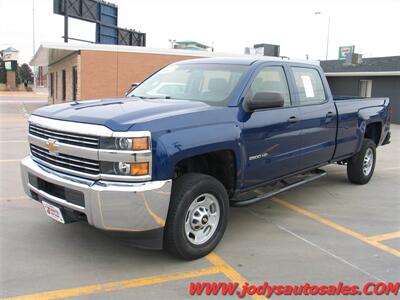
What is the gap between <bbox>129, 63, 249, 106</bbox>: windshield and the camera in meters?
4.91

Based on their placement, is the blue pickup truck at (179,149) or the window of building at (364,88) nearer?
the blue pickup truck at (179,149)

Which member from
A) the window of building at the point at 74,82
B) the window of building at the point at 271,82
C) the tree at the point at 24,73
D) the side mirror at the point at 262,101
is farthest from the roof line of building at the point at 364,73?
the tree at the point at 24,73

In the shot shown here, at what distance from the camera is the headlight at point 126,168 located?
3699 mm

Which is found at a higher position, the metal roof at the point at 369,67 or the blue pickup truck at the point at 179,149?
the metal roof at the point at 369,67

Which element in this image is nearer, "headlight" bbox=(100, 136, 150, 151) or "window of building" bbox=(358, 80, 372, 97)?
"headlight" bbox=(100, 136, 150, 151)

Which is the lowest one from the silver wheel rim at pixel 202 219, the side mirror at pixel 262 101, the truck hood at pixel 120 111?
the silver wheel rim at pixel 202 219

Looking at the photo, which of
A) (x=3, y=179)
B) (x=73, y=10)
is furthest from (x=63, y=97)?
(x=3, y=179)

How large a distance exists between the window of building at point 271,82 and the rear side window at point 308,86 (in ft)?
1.02

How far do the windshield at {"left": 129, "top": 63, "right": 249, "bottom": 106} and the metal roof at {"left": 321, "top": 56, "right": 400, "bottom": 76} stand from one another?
20.9 metres

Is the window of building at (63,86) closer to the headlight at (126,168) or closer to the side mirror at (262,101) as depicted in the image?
the side mirror at (262,101)

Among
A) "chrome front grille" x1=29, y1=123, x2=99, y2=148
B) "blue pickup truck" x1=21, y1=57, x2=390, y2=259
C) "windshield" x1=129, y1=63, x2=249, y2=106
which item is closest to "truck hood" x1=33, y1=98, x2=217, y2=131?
"blue pickup truck" x1=21, y1=57, x2=390, y2=259

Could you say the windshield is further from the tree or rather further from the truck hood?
the tree

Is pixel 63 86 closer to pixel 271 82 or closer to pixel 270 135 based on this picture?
pixel 271 82

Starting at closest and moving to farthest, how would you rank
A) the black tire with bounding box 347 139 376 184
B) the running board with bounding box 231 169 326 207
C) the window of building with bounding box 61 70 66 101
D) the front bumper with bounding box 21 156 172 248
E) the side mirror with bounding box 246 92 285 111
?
the front bumper with bounding box 21 156 172 248 < the side mirror with bounding box 246 92 285 111 < the running board with bounding box 231 169 326 207 < the black tire with bounding box 347 139 376 184 < the window of building with bounding box 61 70 66 101
